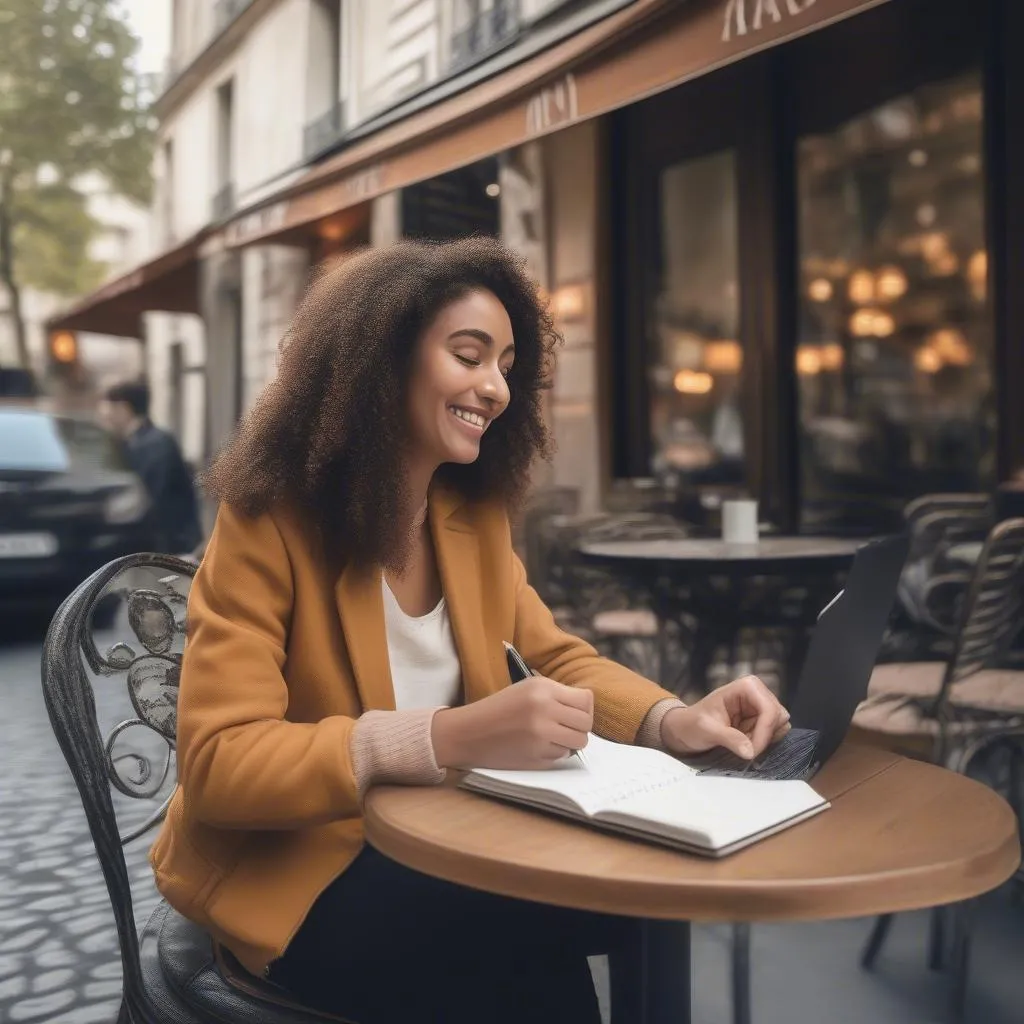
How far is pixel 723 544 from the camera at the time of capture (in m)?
3.98

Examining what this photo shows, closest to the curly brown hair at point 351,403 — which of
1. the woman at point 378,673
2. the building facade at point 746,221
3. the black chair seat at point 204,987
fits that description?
the woman at point 378,673

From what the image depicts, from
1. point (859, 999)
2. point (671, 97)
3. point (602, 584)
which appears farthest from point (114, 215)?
point (859, 999)

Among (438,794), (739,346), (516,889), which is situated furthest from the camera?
(739,346)

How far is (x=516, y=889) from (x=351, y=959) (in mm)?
415

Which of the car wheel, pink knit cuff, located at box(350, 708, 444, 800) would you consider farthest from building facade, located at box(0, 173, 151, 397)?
pink knit cuff, located at box(350, 708, 444, 800)

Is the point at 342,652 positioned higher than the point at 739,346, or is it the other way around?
the point at 739,346

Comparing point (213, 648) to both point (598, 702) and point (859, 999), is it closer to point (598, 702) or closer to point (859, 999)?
point (598, 702)

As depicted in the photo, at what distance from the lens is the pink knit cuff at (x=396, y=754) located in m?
1.28

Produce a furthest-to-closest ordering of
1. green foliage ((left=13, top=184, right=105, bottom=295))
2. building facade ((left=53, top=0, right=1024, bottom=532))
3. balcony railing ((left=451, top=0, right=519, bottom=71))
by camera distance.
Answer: green foliage ((left=13, top=184, right=105, bottom=295))
balcony railing ((left=451, top=0, right=519, bottom=71))
building facade ((left=53, top=0, right=1024, bottom=532))

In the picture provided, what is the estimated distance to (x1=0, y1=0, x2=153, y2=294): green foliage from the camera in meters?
16.0

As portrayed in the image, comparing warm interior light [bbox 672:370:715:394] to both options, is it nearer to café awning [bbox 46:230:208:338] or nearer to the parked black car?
the parked black car

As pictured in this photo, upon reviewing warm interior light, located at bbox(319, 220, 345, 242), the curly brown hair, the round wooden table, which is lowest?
the round wooden table

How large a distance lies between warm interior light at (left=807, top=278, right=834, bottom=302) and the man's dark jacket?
3.76 m

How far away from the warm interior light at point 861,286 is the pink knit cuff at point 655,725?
220 inches
